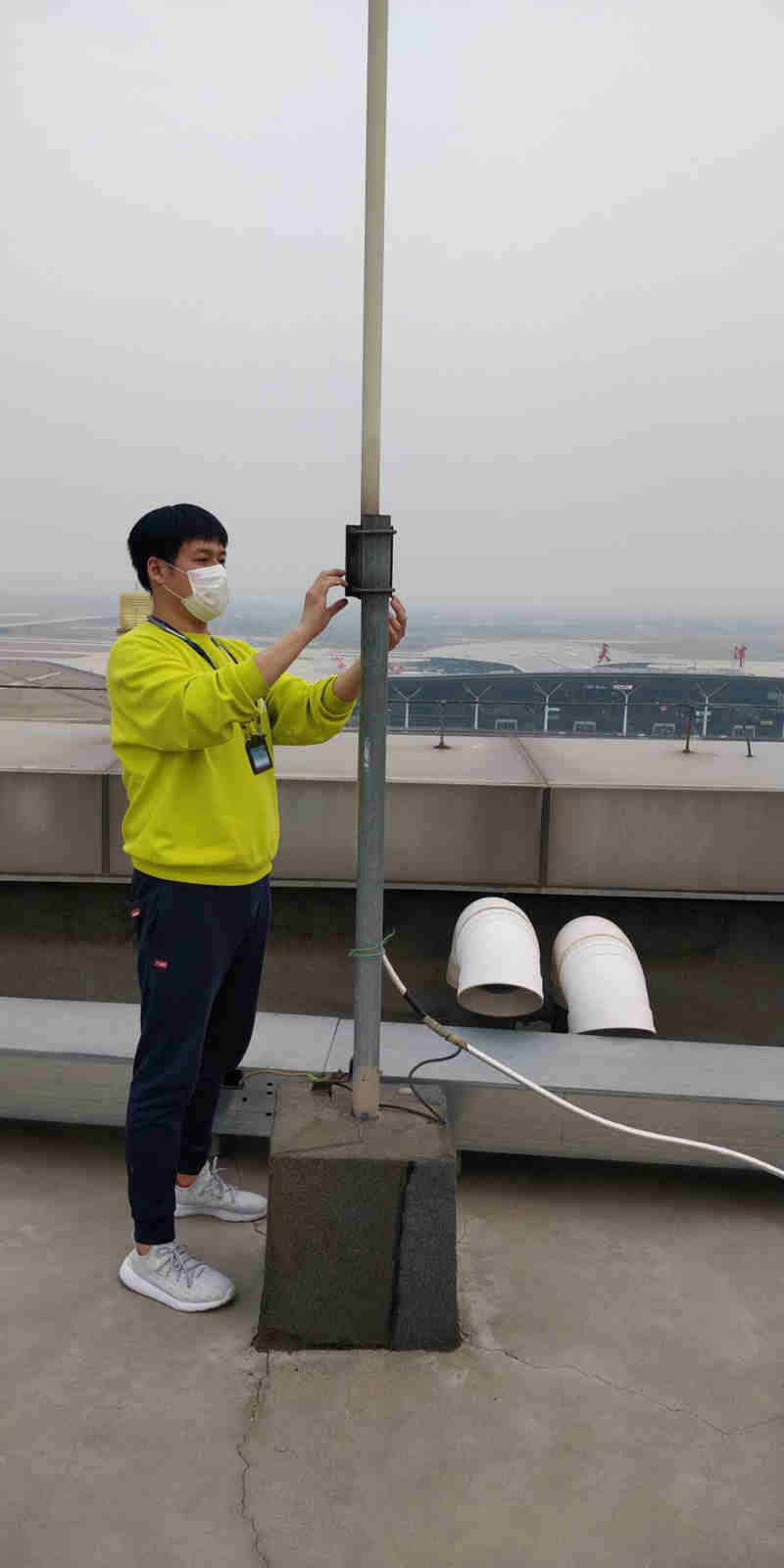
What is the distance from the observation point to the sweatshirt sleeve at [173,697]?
236 cm

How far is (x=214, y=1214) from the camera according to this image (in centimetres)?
315

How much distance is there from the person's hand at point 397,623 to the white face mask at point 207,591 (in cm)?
42

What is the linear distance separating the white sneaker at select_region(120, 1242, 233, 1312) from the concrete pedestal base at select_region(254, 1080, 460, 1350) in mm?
199

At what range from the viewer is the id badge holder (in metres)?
2.70

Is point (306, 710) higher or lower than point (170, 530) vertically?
lower

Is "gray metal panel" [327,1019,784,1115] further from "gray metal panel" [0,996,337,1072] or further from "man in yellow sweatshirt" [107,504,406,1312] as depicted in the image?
"man in yellow sweatshirt" [107,504,406,1312]

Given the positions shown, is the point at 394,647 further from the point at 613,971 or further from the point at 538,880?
the point at 538,880

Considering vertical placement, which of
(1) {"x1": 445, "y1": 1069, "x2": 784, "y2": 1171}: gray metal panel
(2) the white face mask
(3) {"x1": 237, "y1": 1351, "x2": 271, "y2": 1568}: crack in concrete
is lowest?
(3) {"x1": 237, "y1": 1351, "x2": 271, "y2": 1568}: crack in concrete

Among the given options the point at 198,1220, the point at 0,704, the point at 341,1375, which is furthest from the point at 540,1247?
the point at 0,704

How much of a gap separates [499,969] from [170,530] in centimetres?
214

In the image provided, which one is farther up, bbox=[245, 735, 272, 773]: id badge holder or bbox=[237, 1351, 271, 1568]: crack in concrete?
bbox=[245, 735, 272, 773]: id badge holder

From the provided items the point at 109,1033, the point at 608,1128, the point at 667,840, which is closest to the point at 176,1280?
the point at 109,1033

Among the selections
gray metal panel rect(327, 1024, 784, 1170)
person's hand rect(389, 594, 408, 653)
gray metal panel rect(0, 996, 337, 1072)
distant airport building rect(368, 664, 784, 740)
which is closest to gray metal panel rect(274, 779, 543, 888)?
distant airport building rect(368, 664, 784, 740)

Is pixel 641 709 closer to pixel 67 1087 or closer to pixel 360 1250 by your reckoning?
pixel 67 1087
